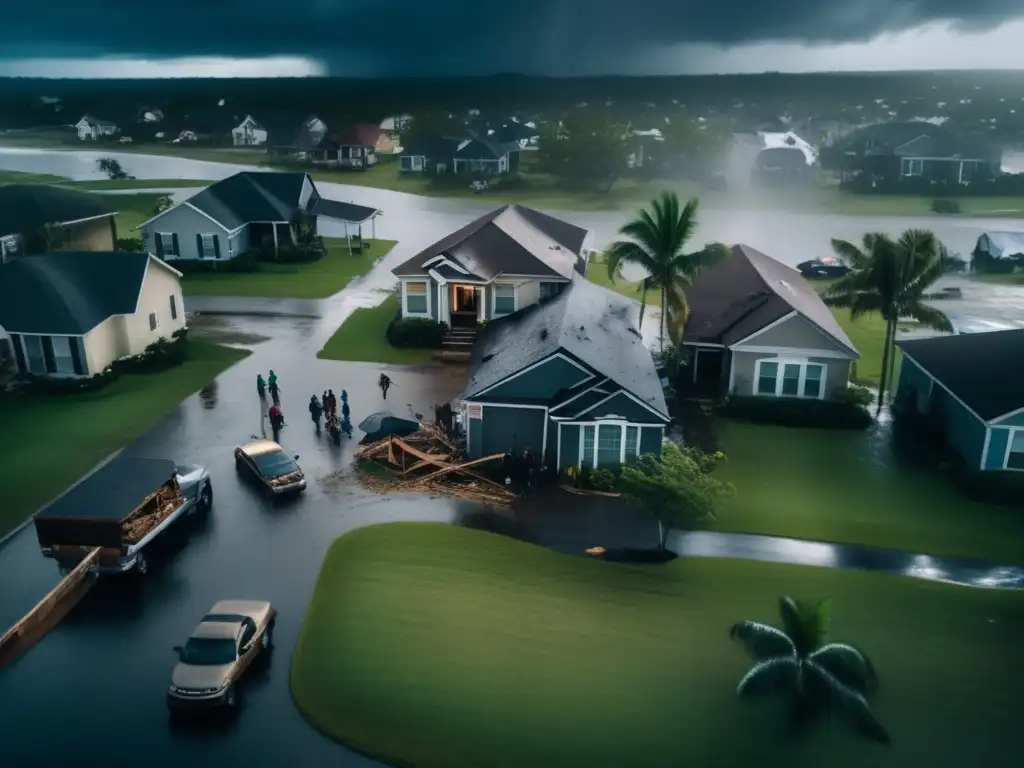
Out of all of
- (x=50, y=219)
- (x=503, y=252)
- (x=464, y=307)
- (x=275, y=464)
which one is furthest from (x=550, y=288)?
(x=50, y=219)

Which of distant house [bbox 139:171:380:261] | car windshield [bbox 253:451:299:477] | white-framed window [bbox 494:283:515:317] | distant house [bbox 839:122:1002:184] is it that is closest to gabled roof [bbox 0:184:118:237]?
distant house [bbox 139:171:380:261]

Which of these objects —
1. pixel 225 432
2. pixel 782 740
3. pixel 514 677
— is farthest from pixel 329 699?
pixel 225 432

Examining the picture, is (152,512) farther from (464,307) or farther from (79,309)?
(464,307)

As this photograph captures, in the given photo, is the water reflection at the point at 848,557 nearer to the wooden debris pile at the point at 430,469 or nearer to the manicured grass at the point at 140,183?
the wooden debris pile at the point at 430,469

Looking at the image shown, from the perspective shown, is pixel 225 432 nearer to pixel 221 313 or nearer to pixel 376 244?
pixel 221 313

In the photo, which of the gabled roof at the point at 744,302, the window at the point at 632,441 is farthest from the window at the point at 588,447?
the gabled roof at the point at 744,302

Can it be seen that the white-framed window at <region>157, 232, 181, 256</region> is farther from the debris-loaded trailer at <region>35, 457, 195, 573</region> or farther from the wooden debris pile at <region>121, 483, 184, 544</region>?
the wooden debris pile at <region>121, 483, 184, 544</region>

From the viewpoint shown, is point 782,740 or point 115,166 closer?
Answer: point 782,740
